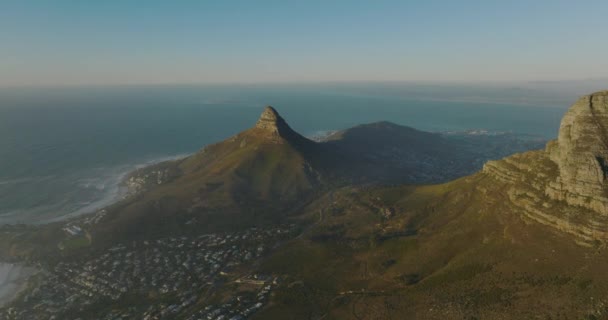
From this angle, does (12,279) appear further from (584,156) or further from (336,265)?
(584,156)

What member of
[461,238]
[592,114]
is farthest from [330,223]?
[592,114]

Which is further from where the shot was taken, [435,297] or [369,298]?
[369,298]

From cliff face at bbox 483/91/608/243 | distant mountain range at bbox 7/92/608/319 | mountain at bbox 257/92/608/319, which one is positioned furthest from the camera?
cliff face at bbox 483/91/608/243

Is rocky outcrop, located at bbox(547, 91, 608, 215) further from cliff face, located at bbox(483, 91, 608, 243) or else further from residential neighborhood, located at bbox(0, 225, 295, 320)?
residential neighborhood, located at bbox(0, 225, 295, 320)

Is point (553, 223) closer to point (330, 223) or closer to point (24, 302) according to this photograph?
point (330, 223)

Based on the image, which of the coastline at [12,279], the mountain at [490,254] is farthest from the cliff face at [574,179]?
the coastline at [12,279]

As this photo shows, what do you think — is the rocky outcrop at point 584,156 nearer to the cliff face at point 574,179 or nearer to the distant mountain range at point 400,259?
the cliff face at point 574,179

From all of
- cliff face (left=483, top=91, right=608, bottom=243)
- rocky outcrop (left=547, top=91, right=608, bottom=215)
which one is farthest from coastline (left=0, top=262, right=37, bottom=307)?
rocky outcrop (left=547, top=91, right=608, bottom=215)

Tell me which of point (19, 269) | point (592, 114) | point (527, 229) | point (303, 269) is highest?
point (592, 114)
